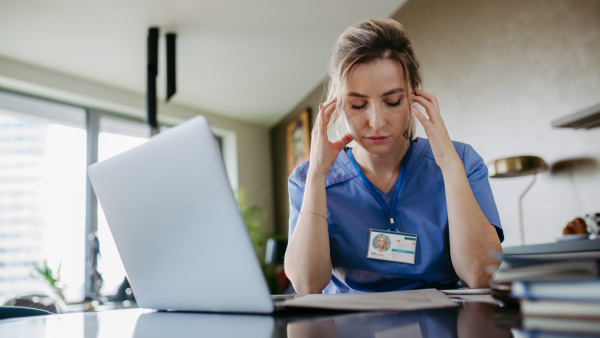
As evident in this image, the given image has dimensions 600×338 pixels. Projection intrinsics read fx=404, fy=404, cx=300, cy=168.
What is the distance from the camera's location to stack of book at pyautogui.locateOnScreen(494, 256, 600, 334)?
322 mm

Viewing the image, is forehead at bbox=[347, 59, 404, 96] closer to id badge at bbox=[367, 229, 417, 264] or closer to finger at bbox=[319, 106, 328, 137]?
finger at bbox=[319, 106, 328, 137]

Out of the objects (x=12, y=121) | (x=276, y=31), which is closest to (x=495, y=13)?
(x=276, y=31)

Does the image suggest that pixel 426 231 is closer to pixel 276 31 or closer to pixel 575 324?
pixel 575 324

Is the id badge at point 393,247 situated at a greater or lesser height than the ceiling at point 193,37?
lesser

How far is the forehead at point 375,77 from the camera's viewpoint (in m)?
1.14

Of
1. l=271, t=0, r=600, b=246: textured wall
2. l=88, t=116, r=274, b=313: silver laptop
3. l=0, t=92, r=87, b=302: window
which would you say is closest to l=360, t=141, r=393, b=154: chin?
l=88, t=116, r=274, b=313: silver laptop

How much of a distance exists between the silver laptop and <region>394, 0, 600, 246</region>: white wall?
1.85 meters

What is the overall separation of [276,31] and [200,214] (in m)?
3.84

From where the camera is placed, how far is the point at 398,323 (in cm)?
44

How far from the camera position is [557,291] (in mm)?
339

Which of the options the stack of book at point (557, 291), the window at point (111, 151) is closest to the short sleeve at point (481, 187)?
the stack of book at point (557, 291)

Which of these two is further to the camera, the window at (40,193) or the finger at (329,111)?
the window at (40,193)

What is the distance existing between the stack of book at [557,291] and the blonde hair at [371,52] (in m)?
0.87

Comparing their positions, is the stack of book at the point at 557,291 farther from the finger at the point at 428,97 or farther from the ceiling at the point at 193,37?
the ceiling at the point at 193,37
